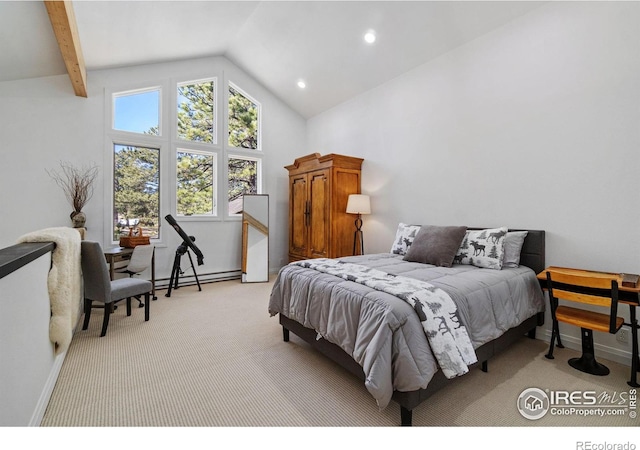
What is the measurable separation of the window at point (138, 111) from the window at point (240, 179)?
1.31m

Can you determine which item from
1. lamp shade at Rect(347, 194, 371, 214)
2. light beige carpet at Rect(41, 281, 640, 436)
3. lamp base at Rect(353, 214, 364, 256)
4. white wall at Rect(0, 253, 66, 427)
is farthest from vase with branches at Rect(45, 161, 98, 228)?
lamp base at Rect(353, 214, 364, 256)

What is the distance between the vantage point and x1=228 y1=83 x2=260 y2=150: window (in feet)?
17.6

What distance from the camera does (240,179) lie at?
545 cm

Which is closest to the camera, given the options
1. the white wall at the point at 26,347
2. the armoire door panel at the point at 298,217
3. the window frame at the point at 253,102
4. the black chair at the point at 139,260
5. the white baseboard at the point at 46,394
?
the white wall at the point at 26,347

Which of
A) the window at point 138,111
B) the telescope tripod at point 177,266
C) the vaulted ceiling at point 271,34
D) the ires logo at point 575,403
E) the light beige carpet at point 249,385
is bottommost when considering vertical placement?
the ires logo at point 575,403

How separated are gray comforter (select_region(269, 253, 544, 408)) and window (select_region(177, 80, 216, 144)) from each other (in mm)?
3452

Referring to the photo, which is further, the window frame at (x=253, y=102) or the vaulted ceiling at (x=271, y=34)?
the window frame at (x=253, y=102)

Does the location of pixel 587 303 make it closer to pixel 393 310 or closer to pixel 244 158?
pixel 393 310

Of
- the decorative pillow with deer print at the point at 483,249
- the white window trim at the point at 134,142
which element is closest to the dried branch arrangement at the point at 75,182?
the white window trim at the point at 134,142

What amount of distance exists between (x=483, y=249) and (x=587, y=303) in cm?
85

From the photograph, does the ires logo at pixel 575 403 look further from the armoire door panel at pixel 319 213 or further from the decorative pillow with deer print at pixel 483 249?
the armoire door panel at pixel 319 213

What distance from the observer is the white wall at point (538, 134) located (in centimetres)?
238

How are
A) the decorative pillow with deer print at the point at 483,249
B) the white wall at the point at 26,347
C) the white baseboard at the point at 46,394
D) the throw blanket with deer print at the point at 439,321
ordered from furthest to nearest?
the decorative pillow with deer print at the point at 483,249 < the throw blanket with deer print at the point at 439,321 < the white baseboard at the point at 46,394 < the white wall at the point at 26,347
